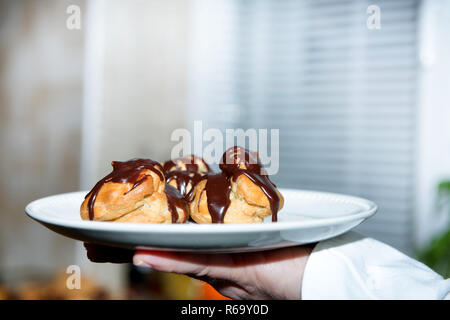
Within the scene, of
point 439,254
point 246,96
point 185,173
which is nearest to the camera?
point 185,173

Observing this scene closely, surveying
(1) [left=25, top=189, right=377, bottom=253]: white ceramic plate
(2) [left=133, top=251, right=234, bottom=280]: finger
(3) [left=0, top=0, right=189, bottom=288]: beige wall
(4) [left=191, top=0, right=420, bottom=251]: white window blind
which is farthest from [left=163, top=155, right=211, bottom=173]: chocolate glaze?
(4) [left=191, top=0, right=420, bottom=251]: white window blind

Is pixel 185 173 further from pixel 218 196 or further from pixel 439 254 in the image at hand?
pixel 439 254

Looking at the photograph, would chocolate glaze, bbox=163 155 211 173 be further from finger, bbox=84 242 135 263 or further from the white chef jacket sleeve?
the white chef jacket sleeve

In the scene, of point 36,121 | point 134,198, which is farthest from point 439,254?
point 36,121

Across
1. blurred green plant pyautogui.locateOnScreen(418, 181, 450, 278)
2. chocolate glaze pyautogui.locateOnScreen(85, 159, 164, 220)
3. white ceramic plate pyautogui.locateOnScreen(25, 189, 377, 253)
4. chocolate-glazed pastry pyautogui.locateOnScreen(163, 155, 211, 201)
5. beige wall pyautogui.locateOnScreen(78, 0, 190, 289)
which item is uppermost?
beige wall pyautogui.locateOnScreen(78, 0, 190, 289)

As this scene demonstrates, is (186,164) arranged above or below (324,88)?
below

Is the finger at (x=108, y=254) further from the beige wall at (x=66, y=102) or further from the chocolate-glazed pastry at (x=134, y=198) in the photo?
the beige wall at (x=66, y=102)

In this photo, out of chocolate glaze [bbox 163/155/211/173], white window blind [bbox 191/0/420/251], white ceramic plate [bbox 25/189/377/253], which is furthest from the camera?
white window blind [bbox 191/0/420/251]
